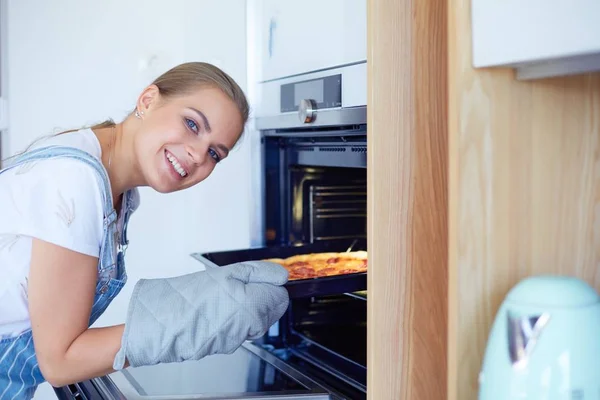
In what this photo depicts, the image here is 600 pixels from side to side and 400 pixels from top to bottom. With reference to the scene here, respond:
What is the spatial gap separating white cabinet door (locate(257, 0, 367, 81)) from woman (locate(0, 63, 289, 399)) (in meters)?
0.26

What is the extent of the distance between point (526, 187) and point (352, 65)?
23.9 inches

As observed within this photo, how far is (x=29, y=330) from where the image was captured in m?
1.26

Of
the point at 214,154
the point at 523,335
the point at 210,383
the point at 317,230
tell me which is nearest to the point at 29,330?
the point at 210,383

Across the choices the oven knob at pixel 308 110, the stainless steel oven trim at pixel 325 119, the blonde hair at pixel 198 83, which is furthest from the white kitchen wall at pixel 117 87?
the blonde hair at pixel 198 83

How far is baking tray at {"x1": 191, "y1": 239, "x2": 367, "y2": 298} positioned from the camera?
49.4 inches

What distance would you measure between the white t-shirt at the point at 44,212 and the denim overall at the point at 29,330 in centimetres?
2

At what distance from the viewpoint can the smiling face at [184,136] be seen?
129 centimetres

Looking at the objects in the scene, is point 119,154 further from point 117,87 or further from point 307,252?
point 117,87

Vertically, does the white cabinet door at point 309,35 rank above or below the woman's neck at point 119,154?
above

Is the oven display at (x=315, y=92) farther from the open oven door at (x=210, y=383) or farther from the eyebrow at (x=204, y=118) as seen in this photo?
the open oven door at (x=210, y=383)

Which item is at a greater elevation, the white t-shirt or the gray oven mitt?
the white t-shirt

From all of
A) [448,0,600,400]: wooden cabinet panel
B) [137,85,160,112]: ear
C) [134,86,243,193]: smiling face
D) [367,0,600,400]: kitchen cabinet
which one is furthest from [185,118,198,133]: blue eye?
[448,0,600,400]: wooden cabinet panel

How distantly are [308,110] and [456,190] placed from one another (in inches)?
27.9

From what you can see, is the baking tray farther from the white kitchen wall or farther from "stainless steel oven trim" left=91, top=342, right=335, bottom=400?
the white kitchen wall
